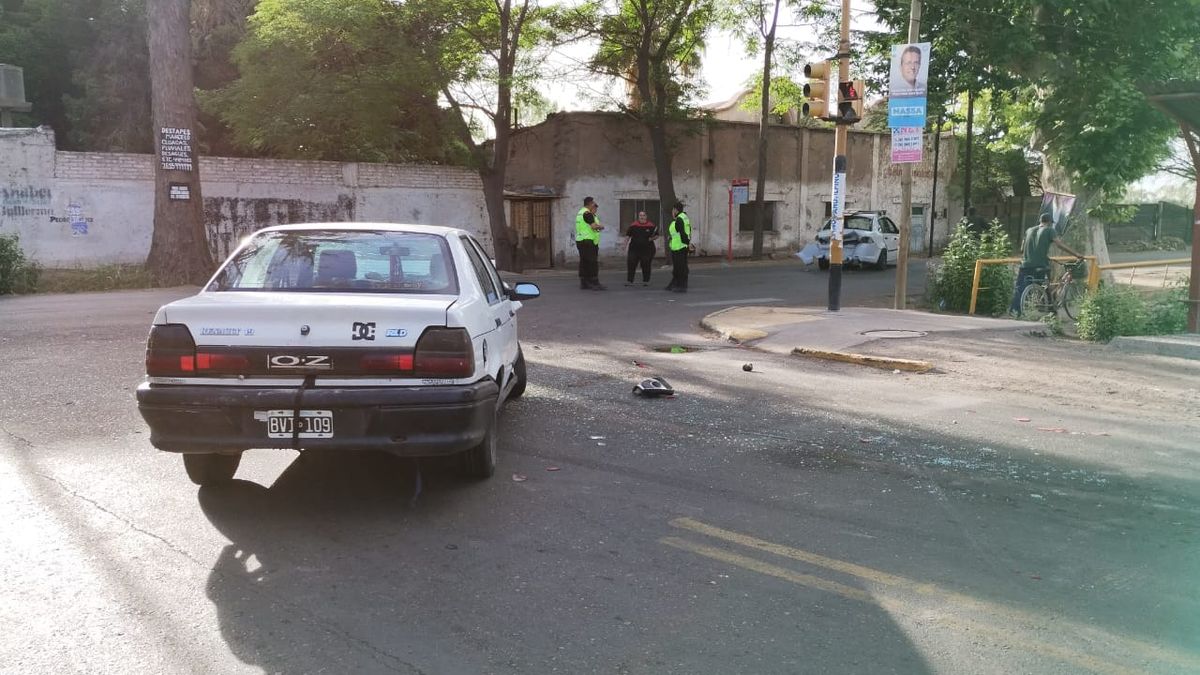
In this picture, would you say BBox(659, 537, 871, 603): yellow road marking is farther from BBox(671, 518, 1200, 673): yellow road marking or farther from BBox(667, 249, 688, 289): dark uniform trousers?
BBox(667, 249, 688, 289): dark uniform trousers

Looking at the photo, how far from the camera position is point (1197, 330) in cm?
1185

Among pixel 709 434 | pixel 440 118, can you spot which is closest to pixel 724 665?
pixel 709 434

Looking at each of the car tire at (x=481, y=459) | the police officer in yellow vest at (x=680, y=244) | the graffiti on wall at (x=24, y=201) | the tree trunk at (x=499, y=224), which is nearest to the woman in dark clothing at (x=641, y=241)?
the police officer in yellow vest at (x=680, y=244)

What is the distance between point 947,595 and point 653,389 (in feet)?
14.7

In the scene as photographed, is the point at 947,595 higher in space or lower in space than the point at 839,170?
lower

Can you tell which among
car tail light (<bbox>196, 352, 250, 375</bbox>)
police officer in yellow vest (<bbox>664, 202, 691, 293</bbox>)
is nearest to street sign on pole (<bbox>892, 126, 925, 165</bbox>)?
police officer in yellow vest (<bbox>664, 202, 691, 293</bbox>)

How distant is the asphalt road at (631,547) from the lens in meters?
3.43

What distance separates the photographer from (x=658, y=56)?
1090 inches

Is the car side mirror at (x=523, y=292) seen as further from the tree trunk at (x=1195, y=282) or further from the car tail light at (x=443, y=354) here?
the tree trunk at (x=1195, y=282)

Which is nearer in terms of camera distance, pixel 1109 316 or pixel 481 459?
pixel 481 459

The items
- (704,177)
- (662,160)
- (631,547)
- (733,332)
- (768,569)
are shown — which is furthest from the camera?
(704,177)

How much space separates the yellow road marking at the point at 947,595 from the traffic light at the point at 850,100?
10.2 metres

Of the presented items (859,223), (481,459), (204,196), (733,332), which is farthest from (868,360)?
(204,196)

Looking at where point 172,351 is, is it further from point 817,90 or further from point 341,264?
point 817,90
